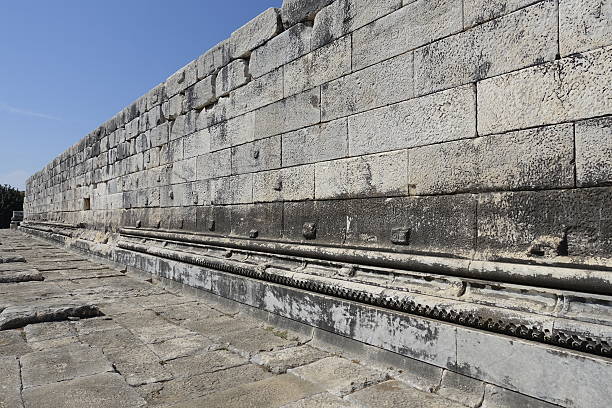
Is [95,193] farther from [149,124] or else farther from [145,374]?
[145,374]

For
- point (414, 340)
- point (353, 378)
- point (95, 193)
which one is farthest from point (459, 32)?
point (95, 193)

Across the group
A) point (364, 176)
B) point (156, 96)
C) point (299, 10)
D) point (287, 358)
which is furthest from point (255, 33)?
point (287, 358)

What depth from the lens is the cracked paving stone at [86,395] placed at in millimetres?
2361

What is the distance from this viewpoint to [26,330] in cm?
371

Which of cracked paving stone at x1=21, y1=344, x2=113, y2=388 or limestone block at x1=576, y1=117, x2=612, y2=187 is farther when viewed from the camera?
cracked paving stone at x1=21, y1=344, x2=113, y2=388

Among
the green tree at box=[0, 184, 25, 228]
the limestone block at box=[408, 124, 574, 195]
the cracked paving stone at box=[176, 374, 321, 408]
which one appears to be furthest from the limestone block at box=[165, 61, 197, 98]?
the green tree at box=[0, 184, 25, 228]

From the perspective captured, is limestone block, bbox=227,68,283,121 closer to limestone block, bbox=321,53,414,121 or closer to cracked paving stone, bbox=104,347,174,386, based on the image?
limestone block, bbox=321,53,414,121

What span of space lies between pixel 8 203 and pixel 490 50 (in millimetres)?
38525

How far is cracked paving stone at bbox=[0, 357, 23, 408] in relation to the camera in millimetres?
2354

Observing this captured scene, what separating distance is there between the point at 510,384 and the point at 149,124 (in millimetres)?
7283

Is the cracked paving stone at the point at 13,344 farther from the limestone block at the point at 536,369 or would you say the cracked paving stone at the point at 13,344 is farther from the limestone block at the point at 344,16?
the limestone block at the point at 344,16

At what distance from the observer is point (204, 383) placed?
2.65 meters

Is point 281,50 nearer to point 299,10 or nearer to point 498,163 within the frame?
point 299,10

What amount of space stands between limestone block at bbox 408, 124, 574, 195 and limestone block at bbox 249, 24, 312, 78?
182 cm
